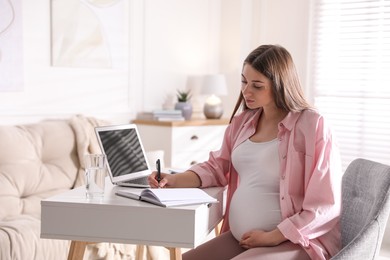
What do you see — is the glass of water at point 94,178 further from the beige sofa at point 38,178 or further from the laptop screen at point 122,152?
the beige sofa at point 38,178

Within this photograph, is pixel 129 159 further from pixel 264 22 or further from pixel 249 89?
pixel 264 22

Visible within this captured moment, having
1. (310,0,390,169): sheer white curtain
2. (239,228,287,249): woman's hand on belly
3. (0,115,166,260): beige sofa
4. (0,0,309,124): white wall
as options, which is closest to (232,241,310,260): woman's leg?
(239,228,287,249): woman's hand on belly

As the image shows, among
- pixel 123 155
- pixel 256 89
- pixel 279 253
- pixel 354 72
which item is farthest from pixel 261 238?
pixel 354 72

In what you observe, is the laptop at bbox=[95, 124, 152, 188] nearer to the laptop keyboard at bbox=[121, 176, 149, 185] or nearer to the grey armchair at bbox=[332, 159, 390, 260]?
the laptop keyboard at bbox=[121, 176, 149, 185]

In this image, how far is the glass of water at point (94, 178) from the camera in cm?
172

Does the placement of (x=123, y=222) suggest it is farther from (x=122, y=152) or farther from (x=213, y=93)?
(x=213, y=93)

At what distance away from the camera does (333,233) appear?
1.76 metres

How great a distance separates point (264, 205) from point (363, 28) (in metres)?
2.71

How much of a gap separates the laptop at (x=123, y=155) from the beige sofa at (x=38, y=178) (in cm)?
57

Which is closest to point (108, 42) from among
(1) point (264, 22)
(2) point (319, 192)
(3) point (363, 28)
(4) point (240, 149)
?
(1) point (264, 22)

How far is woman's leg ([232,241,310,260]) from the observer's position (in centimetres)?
165

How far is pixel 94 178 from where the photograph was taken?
1.72 metres

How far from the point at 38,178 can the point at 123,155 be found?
1.20 metres

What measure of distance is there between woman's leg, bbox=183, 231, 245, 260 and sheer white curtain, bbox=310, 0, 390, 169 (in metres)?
2.48
